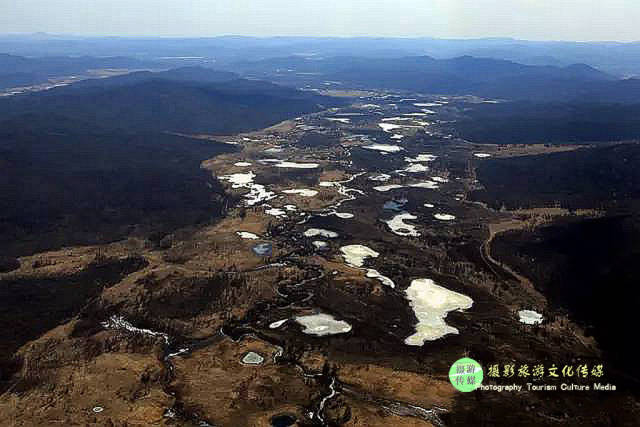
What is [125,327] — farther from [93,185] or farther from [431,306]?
[93,185]

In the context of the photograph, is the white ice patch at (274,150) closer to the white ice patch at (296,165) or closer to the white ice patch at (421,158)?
the white ice patch at (296,165)

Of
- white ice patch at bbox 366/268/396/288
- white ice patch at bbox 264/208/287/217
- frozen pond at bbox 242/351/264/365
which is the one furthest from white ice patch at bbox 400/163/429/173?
frozen pond at bbox 242/351/264/365

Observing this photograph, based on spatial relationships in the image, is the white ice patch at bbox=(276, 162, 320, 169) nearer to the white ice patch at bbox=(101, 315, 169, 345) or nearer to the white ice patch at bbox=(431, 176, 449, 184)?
the white ice patch at bbox=(431, 176, 449, 184)

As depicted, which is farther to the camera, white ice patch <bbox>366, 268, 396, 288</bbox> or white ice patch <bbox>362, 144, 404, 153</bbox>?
white ice patch <bbox>362, 144, 404, 153</bbox>

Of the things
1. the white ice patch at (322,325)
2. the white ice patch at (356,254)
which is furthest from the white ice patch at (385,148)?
the white ice patch at (322,325)

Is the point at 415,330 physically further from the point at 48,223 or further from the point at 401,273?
the point at 48,223

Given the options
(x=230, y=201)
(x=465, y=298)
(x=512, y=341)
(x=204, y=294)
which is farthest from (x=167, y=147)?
(x=512, y=341)
